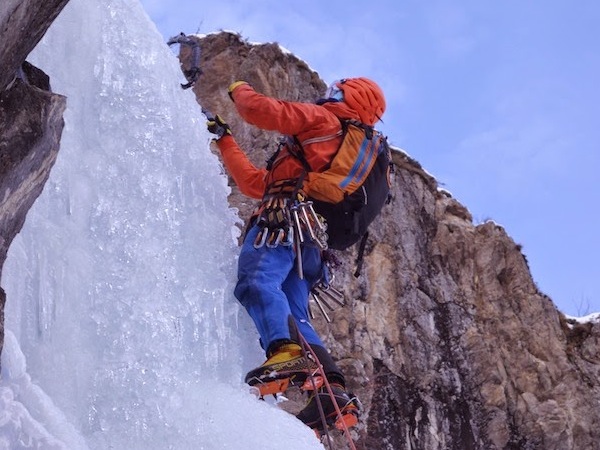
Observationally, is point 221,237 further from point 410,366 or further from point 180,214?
point 410,366

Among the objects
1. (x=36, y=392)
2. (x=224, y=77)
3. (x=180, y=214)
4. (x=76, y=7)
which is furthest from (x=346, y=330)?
(x=36, y=392)

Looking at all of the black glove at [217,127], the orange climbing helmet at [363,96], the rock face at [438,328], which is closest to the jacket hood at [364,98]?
the orange climbing helmet at [363,96]

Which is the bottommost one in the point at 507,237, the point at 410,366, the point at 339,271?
the point at 410,366

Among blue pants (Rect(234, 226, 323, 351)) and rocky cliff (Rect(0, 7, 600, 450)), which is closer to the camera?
blue pants (Rect(234, 226, 323, 351))

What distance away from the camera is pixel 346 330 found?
6332 mm

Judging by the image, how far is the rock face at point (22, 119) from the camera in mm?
2164

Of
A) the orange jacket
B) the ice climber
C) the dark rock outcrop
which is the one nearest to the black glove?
the ice climber

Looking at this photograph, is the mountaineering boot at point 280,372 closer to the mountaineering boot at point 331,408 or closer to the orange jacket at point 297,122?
the mountaineering boot at point 331,408

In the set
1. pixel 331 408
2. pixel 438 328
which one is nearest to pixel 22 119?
pixel 331 408

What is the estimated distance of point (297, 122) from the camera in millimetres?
3604

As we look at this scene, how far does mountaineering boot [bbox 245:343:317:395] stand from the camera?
3.01m

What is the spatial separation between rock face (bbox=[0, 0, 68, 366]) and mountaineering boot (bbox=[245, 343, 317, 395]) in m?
1.01

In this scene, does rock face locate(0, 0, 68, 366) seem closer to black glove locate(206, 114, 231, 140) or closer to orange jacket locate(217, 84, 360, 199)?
orange jacket locate(217, 84, 360, 199)

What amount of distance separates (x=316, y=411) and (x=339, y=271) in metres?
3.51
